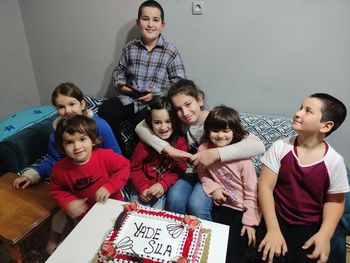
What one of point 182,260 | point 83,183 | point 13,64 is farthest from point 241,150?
point 13,64

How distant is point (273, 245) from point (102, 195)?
0.74 m

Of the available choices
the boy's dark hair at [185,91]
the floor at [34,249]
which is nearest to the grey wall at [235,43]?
the boy's dark hair at [185,91]

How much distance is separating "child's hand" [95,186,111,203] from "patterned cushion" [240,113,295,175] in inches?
37.7

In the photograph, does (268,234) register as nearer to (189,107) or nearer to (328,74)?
(189,107)

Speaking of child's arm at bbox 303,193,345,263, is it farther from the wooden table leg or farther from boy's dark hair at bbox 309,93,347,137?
the wooden table leg

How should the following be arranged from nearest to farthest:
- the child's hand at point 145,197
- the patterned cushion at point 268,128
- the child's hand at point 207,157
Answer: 1. the child's hand at point 207,157
2. the child's hand at point 145,197
3. the patterned cushion at point 268,128

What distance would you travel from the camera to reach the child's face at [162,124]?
1.49 m

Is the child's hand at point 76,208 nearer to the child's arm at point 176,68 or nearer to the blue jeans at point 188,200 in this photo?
the blue jeans at point 188,200

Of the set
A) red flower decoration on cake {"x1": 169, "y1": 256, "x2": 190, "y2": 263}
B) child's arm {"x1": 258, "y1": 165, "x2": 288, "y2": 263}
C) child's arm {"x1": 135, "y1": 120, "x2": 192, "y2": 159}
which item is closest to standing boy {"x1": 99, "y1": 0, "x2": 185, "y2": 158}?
child's arm {"x1": 135, "y1": 120, "x2": 192, "y2": 159}

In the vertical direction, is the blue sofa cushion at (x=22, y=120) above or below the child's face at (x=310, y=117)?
below

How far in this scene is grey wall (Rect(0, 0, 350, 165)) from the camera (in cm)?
177

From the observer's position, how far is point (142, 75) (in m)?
2.00

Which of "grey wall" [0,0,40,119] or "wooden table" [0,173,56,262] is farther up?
"grey wall" [0,0,40,119]

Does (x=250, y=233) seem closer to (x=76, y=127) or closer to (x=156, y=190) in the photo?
(x=156, y=190)
